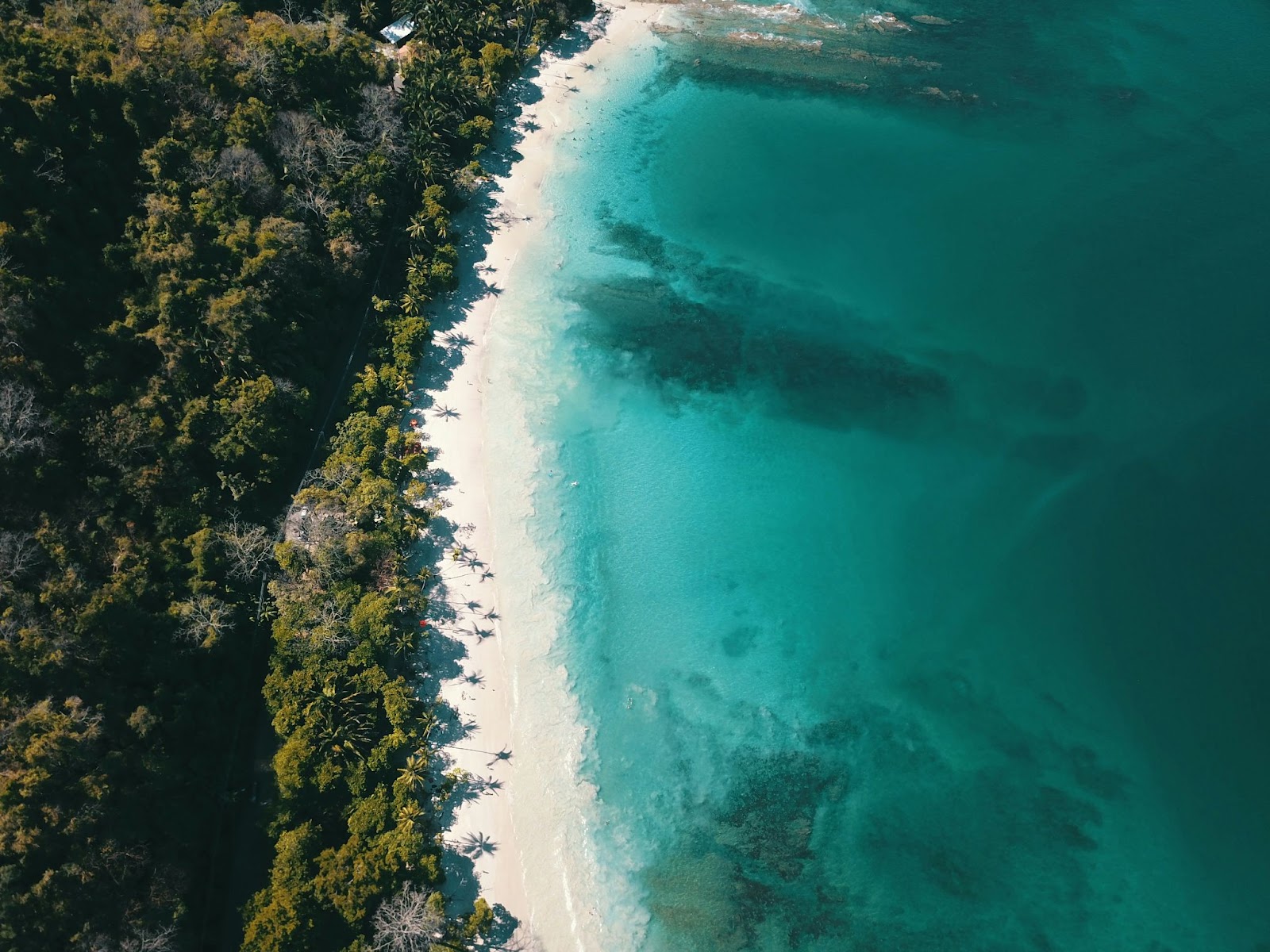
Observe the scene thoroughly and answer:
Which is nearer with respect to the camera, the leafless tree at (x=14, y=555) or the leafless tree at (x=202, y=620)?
the leafless tree at (x=14, y=555)

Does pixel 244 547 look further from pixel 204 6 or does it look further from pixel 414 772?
pixel 204 6

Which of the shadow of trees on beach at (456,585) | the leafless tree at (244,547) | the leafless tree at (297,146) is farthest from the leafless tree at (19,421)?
the leafless tree at (297,146)

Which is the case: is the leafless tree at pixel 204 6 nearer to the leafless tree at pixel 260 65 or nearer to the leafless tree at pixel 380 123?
the leafless tree at pixel 260 65

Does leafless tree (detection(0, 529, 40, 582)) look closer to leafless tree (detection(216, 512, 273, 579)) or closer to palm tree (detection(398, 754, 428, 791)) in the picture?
leafless tree (detection(216, 512, 273, 579))

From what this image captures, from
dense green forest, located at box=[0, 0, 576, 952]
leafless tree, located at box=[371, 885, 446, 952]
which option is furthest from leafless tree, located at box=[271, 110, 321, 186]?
leafless tree, located at box=[371, 885, 446, 952]

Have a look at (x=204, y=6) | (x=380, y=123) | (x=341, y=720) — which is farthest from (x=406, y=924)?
(x=204, y=6)

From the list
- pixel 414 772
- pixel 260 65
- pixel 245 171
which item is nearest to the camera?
pixel 414 772
